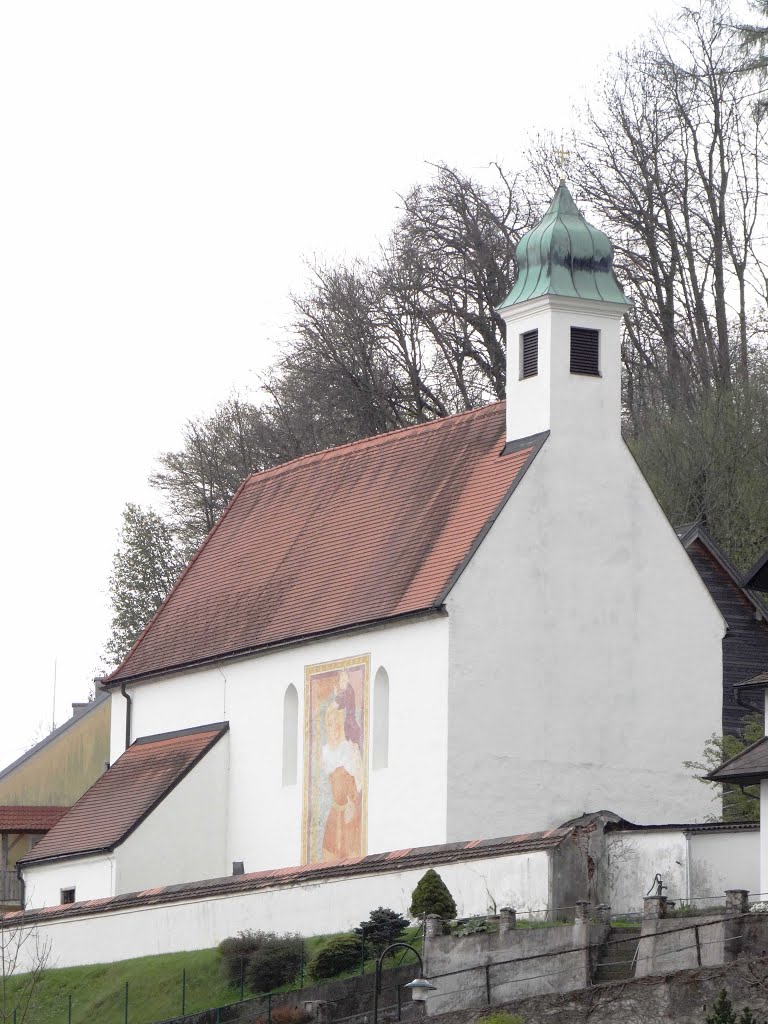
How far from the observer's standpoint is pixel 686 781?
1567 inches

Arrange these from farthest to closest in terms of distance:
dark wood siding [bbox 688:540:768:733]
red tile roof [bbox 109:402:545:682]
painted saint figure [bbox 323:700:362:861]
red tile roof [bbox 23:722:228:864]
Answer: dark wood siding [bbox 688:540:768:733], red tile roof [bbox 23:722:228:864], red tile roof [bbox 109:402:545:682], painted saint figure [bbox 323:700:362:861]

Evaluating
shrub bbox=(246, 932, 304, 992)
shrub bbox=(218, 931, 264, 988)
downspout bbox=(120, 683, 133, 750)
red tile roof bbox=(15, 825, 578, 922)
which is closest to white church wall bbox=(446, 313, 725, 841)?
red tile roof bbox=(15, 825, 578, 922)

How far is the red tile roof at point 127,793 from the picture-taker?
142 ft

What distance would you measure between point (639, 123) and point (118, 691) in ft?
61.9

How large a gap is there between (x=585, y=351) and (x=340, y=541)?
599 centimetres

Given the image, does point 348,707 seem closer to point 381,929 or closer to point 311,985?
point 381,929

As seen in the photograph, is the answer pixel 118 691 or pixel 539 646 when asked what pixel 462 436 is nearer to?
pixel 539 646

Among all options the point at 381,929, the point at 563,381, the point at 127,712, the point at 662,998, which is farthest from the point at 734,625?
the point at 662,998

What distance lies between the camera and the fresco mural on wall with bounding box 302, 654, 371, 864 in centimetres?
3972

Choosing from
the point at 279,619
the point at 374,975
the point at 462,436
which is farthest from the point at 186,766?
the point at 374,975

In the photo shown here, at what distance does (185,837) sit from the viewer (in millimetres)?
43250

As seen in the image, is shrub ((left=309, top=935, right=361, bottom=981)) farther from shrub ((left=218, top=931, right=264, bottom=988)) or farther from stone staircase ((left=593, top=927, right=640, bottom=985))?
stone staircase ((left=593, top=927, right=640, bottom=985))

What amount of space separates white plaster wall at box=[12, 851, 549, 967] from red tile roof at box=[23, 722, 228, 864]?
3332 mm

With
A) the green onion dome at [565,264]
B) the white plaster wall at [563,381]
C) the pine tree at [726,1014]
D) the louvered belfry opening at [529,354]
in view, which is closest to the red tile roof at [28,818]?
the white plaster wall at [563,381]
